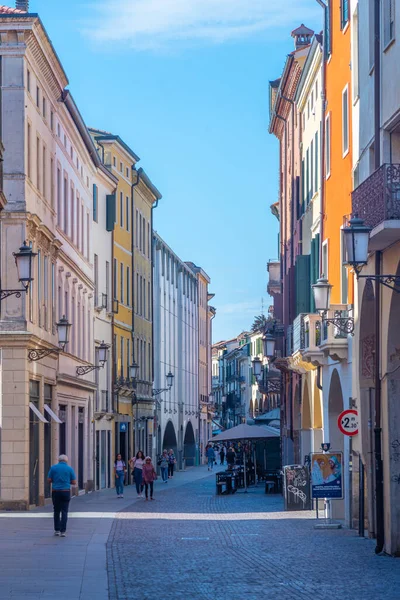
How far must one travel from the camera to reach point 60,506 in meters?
24.6

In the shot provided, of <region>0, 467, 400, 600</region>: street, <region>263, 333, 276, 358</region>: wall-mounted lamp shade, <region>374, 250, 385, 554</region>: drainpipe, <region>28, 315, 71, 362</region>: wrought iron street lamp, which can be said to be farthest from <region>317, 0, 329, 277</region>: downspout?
<region>374, 250, 385, 554</region>: drainpipe

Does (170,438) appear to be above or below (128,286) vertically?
below

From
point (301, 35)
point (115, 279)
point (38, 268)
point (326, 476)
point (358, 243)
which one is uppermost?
point (301, 35)

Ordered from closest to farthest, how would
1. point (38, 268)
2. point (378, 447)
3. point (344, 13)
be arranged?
point (378, 447)
point (344, 13)
point (38, 268)

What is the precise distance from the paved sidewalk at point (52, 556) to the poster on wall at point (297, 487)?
449 cm

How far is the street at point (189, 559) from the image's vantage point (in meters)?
15.3

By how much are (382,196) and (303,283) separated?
18202 mm

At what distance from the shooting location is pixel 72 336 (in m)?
46.4

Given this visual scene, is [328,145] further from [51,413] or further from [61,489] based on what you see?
[51,413]

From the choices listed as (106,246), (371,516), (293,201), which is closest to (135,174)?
(106,246)

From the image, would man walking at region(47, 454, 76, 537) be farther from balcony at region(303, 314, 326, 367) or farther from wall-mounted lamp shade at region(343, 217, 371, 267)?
wall-mounted lamp shade at region(343, 217, 371, 267)

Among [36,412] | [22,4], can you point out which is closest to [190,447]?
[36,412]

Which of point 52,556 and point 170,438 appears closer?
point 52,556

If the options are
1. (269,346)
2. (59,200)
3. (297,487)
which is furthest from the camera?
(59,200)
